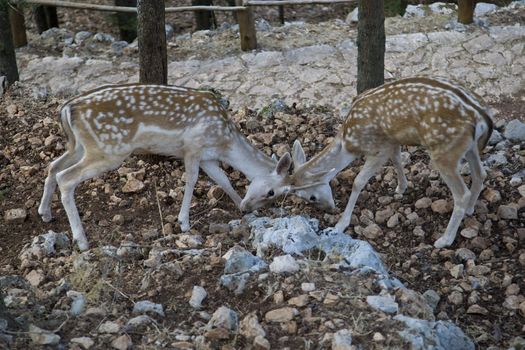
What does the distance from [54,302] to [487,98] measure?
5.73 metres

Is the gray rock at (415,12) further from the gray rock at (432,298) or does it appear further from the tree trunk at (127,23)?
the gray rock at (432,298)

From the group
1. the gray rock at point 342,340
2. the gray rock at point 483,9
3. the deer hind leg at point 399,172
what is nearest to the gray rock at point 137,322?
the gray rock at point 342,340

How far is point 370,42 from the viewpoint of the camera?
762cm

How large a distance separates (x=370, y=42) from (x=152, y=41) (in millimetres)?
2190

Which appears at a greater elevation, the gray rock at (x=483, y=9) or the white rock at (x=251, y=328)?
the gray rock at (x=483, y=9)

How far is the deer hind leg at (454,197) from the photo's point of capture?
596cm

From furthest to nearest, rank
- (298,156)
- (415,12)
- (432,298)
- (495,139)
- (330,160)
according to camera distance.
Answer: (415,12) → (495,139) → (298,156) → (330,160) → (432,298)

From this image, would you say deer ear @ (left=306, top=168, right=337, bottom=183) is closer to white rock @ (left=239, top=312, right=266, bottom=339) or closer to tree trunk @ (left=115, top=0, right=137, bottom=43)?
white rock @ (left=239, top=312, right=266, bottom=339)

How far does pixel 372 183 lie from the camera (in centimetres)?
708

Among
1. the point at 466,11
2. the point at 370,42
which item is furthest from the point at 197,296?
the point at 466,11

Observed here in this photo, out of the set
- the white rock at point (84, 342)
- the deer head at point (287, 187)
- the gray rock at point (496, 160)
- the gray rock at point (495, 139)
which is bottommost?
the gray rock at point (496, 160)

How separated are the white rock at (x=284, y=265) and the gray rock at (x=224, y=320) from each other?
0.60 m

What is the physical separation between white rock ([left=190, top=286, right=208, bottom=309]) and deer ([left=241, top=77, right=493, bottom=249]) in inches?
66.0

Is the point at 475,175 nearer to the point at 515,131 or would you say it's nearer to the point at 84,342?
the point at 515,131
